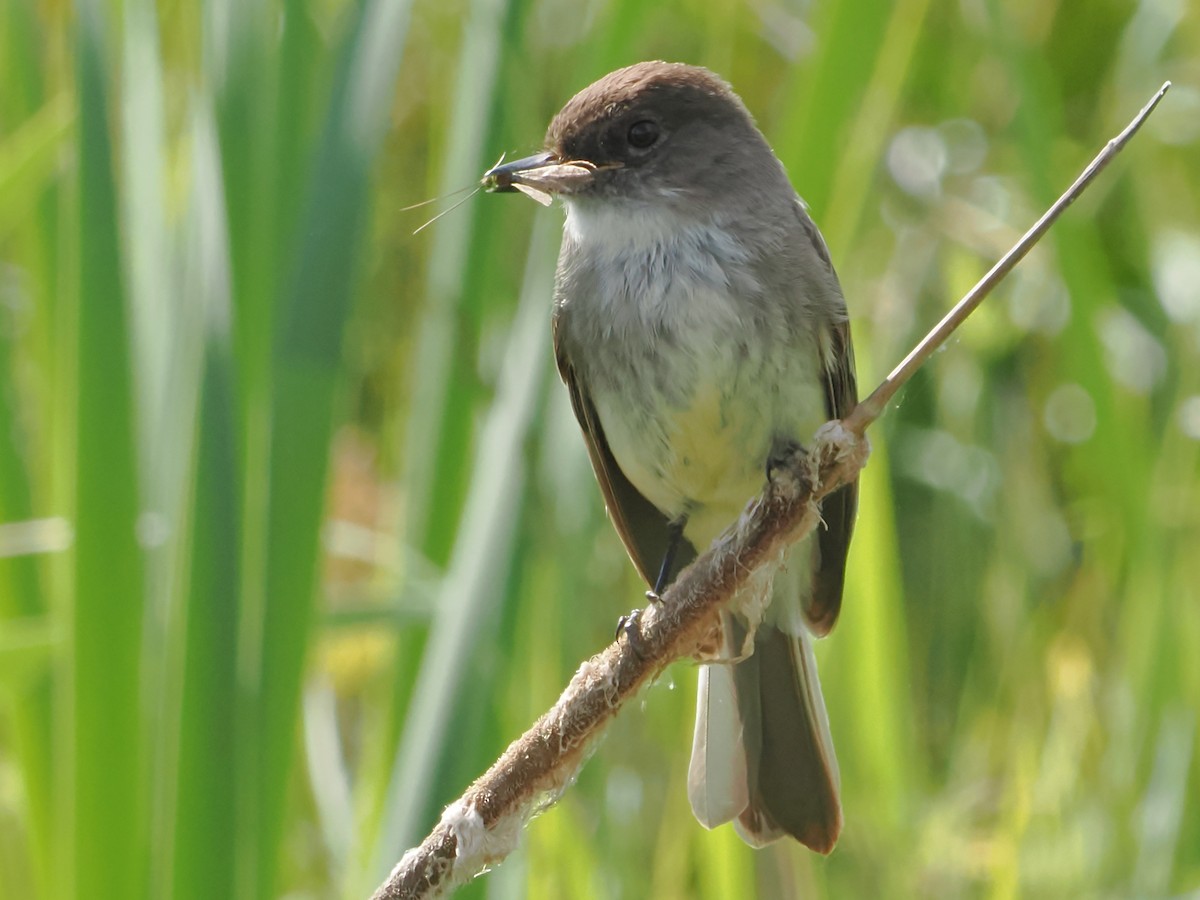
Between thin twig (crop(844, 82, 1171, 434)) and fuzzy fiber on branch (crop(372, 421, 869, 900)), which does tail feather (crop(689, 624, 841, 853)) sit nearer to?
fuzzy fiber on branch (crop(372, 421, 869, 900))

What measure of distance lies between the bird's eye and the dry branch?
70 centimetres

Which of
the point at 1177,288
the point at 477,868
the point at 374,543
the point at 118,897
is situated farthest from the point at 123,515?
the point at 1177,288

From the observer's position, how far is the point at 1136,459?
2.29 metres

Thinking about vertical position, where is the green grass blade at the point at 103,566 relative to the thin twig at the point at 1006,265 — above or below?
below

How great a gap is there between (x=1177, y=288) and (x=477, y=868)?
2.17 metres

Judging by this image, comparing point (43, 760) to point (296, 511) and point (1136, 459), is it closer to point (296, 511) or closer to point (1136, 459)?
point (296, 511)

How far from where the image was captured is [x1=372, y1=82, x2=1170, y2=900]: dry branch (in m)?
1.14

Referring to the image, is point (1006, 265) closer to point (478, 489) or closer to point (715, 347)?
point (715, 347)

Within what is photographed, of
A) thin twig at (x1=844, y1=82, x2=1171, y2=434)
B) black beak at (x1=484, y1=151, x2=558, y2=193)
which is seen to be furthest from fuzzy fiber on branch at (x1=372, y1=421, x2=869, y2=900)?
black beak at (x1=484, y1=151, x2=558, y2=193)

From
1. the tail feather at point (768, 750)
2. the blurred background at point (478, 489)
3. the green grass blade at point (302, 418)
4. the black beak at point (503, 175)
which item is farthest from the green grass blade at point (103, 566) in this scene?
the tail feather at point (768, 750)

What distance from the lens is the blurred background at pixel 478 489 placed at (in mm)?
1653

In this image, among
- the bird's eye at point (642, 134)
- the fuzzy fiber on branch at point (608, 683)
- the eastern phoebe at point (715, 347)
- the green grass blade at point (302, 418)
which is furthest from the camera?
the bird's eye at point (642, 134)

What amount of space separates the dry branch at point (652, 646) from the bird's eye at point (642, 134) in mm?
701

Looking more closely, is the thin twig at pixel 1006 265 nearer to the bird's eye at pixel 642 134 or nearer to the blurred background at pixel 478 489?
the blurred background at pixel 478 489
